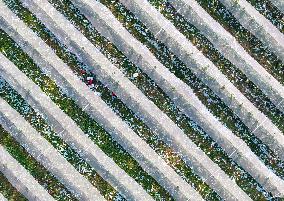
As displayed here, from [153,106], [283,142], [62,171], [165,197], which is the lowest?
[62,171]

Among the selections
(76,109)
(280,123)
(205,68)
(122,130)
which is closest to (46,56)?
(76,109)

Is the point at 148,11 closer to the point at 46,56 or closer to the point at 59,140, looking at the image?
the point at 46,56

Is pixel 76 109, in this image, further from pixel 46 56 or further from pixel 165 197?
pixel 165 197

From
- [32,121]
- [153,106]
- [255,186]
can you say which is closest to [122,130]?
[153,106]

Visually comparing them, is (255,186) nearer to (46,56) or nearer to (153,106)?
(153,106)

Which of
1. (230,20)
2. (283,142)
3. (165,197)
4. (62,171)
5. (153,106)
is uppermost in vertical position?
(230,20)

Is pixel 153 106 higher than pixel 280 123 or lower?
lower

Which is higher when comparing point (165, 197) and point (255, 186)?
point (255, 186)
